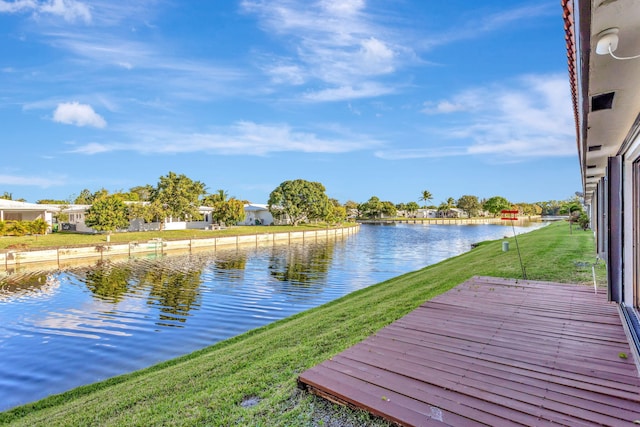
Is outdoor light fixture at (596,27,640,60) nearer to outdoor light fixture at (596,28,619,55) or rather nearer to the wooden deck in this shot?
outdoor light fixture at (596,28,619,55)

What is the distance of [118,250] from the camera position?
25.5 metres

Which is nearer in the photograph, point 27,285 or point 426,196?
point 27,285

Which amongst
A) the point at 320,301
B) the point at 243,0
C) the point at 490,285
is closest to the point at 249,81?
the point at 243,0

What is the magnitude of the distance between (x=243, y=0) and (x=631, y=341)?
19941mm

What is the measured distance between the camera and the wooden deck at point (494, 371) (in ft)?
8.27

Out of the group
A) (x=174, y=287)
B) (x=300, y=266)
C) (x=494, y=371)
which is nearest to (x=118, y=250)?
(x=174, y=287)

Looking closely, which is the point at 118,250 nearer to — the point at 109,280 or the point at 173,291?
the point at 109,280

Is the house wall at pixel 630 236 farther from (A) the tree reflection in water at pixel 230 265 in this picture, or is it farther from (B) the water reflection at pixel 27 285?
(B) the water reflection at pixel 27 285

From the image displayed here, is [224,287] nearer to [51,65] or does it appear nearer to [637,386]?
[637,386]

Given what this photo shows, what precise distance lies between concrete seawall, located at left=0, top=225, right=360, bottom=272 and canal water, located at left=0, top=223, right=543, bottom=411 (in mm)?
2537

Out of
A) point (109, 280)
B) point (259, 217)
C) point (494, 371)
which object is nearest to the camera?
point (494, 371)

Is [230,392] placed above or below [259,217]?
below

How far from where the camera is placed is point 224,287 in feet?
51.4

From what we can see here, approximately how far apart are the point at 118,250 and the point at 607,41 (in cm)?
2879
